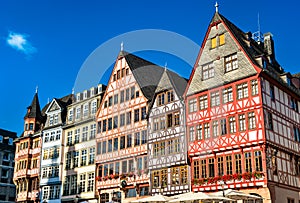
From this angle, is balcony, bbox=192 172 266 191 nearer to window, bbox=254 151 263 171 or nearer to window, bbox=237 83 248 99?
window, bbox=254 151 263 171

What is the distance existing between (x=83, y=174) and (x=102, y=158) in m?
3.30

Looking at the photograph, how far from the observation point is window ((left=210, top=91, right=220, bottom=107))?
33.6 meters

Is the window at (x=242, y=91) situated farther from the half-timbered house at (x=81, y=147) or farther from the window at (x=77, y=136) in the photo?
the window at (x=77, y=136)

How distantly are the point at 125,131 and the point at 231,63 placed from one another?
12.9 metres

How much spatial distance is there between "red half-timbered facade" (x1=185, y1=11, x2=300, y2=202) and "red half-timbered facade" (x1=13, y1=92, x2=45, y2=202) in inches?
920

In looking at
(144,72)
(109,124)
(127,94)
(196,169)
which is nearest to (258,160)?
(196,169)

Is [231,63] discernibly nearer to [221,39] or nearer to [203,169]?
[221,39]

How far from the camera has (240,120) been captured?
3169cm

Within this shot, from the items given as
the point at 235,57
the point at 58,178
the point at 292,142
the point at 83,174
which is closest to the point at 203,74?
the point at 235,57

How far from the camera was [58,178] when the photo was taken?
46781 mm

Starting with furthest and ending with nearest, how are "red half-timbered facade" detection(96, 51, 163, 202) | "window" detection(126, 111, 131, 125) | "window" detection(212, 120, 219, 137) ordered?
"window" detection(126, 111, 131, 125) < "red half-timbered facade" detection(96, 51, 163, 202) < "window" detection(212, 120, 219, 137)

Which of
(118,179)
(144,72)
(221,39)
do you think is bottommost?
(118,179)

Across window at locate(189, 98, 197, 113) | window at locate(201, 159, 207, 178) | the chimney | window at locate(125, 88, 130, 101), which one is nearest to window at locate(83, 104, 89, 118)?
window at locate(125, 88, 130, 101)

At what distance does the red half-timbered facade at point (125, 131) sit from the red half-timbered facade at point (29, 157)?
11.1 meters
